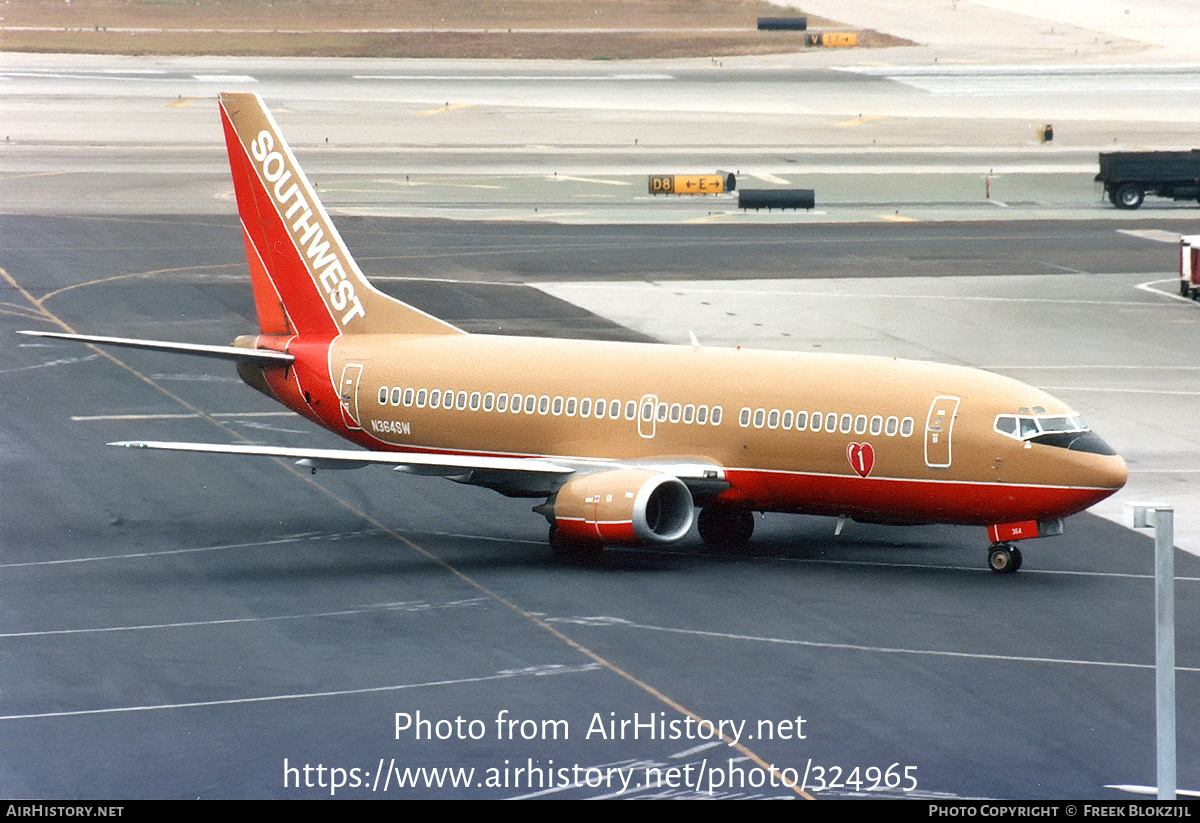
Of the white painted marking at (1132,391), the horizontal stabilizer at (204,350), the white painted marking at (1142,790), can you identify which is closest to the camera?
the white painted marking at (1142,790)

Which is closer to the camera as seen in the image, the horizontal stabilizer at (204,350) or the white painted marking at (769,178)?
the horizontal stabilizer at (204,350)

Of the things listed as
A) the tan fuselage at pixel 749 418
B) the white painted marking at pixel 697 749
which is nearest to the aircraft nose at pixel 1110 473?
the tan fuselage at pixel 749 418

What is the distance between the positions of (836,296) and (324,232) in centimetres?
3566

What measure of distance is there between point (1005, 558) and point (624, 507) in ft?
27.4

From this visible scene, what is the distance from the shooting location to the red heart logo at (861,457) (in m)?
40.7

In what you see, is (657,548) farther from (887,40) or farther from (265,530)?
(887,40)

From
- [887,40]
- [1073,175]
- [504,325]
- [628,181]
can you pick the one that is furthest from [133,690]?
[887,40]

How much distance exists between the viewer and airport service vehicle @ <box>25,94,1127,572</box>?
40.2 m

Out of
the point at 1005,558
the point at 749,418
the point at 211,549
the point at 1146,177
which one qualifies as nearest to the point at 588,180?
the point at 1146,177

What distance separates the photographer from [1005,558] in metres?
40.8

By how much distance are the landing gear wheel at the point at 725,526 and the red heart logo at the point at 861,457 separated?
3.48m

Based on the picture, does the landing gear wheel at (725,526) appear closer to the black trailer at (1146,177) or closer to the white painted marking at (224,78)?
the black trailer at (1146,177)

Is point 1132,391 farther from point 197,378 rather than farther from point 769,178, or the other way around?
point 769,178

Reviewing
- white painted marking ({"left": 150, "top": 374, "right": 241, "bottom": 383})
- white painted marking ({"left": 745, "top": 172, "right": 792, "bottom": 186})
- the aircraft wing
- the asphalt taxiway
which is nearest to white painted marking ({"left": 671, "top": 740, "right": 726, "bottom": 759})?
the asphalt taxiway
